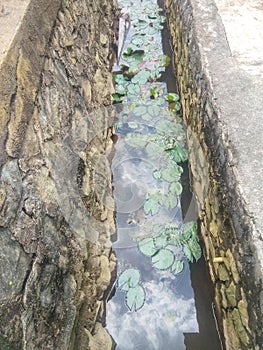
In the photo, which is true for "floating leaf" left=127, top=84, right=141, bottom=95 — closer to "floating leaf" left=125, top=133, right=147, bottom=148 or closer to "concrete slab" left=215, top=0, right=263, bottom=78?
"floating leaf" left=125, top=133, right=147, bottom=148

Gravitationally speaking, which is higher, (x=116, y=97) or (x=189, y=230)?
(x=116, y=97)

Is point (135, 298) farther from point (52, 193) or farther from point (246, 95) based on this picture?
point (246, 95)

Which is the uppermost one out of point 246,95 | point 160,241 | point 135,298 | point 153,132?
point 153,132

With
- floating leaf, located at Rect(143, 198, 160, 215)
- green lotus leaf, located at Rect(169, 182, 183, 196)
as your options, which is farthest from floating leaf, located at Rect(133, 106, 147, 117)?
floating leaf, located at Rect(143, 198, 160, 215)

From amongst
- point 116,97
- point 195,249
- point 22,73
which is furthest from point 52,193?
point 116,97

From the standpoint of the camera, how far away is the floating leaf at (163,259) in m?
2.56

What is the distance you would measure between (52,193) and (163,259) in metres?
1.03

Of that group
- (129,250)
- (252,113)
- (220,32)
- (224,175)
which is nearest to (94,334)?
(129,250)

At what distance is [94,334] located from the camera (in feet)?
7.29

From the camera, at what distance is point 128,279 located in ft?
8.23

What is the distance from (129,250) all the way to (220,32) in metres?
1.60

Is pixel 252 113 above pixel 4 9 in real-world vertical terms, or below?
below

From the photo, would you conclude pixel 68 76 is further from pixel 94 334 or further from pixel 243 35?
pixel 94 334

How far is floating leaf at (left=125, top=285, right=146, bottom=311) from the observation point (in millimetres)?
2426
